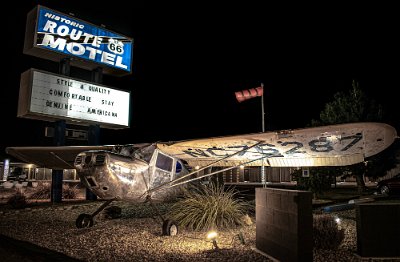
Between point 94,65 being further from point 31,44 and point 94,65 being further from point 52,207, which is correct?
point 52,207

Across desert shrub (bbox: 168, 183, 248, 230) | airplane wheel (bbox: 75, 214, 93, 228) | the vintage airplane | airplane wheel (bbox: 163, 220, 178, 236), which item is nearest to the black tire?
the vintage airplane

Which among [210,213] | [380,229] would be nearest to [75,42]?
[210,213]

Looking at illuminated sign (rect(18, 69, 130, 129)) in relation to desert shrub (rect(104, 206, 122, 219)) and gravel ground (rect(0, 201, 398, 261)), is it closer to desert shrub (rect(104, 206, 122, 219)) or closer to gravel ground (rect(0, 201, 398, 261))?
gravel ground (rect(0, 201, 398, 261))

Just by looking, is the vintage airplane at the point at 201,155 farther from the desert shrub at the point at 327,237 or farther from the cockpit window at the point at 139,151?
the desert shrub at the point at 327,237

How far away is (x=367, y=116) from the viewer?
21812 millimetres

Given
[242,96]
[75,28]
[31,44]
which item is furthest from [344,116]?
[31,44]

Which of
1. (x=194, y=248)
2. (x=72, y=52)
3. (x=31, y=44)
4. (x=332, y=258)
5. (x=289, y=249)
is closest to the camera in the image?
(x=289, y=249)

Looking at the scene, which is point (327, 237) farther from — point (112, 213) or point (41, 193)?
point (41, 193)

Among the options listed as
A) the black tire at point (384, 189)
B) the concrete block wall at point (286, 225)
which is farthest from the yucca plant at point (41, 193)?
the black tire at point (384, 189)

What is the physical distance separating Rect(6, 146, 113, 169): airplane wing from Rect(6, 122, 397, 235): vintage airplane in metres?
0.04

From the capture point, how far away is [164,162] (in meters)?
9.70

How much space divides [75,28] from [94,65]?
7.60 ft

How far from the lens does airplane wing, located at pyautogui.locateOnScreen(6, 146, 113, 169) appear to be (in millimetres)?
10180

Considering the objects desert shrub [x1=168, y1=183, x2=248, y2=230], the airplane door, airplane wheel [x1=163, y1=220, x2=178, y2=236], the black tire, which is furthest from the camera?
the black tire
